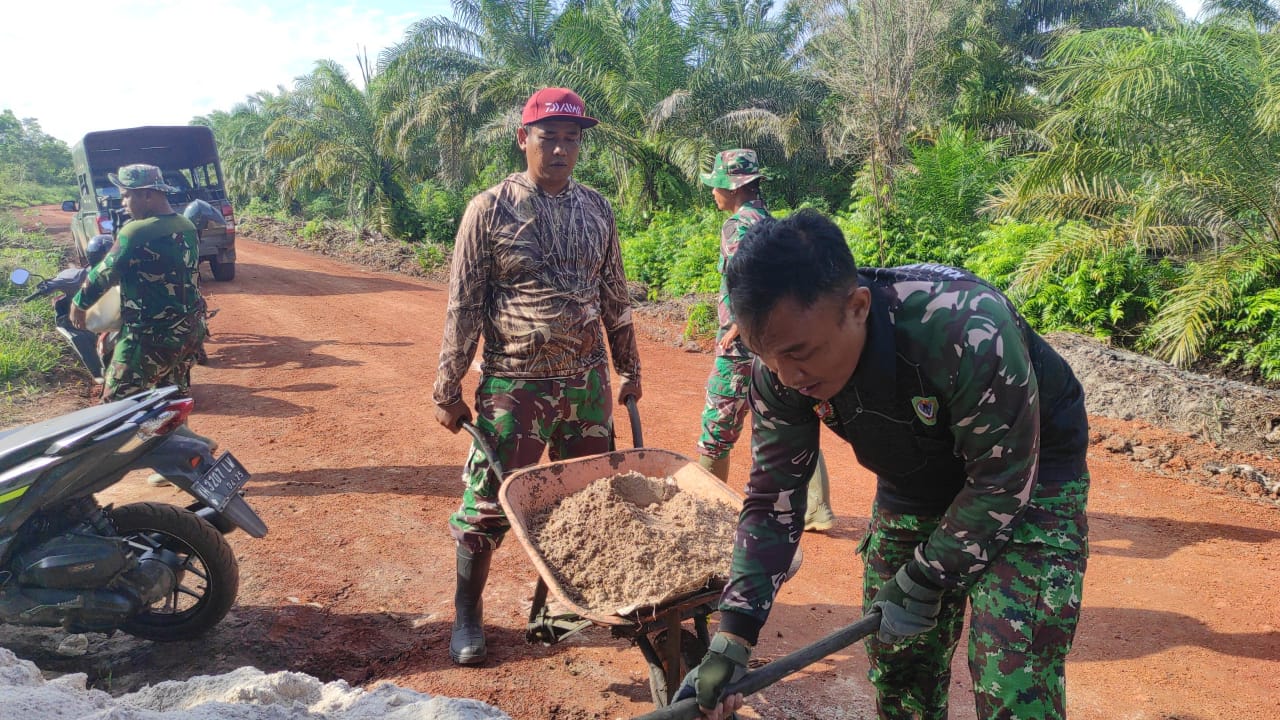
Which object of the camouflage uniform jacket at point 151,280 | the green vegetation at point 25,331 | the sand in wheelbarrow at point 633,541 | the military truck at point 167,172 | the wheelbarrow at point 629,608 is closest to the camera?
the wheelbarrow at point 629,608

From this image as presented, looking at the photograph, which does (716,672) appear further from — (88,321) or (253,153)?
(253,153)

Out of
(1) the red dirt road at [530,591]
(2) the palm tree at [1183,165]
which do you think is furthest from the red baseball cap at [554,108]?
(2) the palm tree at [1183,165]

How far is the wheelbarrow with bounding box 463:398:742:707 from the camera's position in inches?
100.0

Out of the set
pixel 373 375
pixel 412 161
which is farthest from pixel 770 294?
pixel 412 161

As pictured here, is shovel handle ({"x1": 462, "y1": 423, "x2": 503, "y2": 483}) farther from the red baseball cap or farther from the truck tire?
the truck tire

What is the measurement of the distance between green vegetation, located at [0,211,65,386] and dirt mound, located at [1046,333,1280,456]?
30.1 ft

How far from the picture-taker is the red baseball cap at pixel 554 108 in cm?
334

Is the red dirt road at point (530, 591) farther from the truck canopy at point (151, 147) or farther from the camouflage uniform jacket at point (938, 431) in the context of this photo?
the truck canopy at point (151, 147)

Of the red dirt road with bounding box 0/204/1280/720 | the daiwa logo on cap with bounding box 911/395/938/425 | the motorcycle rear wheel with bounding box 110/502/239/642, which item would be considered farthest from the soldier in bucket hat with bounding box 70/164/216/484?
the daiwa logo on cap with bounding box 911/395/938/425

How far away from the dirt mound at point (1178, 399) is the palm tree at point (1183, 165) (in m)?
0.50

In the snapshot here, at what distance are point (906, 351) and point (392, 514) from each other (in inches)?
155

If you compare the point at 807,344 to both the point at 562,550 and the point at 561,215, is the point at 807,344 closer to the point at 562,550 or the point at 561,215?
the point at 562,550

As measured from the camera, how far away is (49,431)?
3.44 m

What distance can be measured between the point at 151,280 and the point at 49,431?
2.07 m
